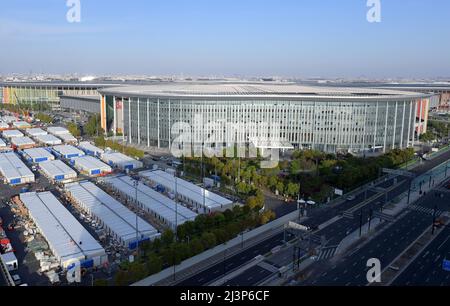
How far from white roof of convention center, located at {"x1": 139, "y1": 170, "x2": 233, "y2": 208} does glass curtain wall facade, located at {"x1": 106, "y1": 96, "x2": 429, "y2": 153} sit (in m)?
15.1

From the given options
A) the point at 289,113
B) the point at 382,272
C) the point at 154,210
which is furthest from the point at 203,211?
the point at 289,113

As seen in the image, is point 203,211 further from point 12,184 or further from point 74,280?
point 12,184

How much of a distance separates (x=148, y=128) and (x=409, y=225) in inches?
1535

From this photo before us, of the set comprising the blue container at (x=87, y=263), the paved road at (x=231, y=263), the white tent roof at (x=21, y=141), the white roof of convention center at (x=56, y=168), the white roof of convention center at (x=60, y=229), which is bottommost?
the paved road at (x=231, y=263)

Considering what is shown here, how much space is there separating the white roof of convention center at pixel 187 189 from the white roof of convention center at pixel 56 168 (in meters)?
7.93

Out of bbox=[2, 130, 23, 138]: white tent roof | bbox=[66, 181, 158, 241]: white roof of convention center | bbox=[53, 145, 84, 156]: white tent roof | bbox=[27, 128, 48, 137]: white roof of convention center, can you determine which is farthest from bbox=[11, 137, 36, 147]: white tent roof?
bbox=[66, 181, 158, 241]: white roof of convention center

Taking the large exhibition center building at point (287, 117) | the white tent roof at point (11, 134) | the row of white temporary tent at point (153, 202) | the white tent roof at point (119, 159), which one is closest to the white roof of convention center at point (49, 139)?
the white tent roof at point (11, 134)

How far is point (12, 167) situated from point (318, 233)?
34272 mm

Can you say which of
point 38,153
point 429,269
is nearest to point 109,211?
point 429,269

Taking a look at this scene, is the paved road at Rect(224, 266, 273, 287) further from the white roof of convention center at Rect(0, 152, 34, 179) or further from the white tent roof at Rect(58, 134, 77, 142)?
the white tent roof at Rect(58, 134, 77, 142)

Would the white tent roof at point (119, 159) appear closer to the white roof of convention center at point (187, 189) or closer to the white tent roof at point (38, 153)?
the white roof of convention center at point (187, 189)

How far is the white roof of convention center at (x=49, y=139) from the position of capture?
57.7m

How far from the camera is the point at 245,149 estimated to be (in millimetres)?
50906

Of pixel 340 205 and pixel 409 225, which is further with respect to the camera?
pixel 340 205
